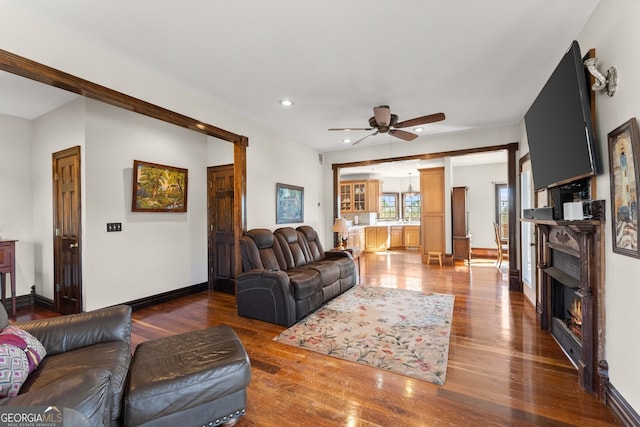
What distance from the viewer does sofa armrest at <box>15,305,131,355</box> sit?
1.72 metres

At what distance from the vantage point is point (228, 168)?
4773 millimetres

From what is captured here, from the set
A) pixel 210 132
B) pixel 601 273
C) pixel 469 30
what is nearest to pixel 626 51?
pixel 469 30

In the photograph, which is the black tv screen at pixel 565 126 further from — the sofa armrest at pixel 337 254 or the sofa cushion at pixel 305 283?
the sofa armrest at pixel 337 254

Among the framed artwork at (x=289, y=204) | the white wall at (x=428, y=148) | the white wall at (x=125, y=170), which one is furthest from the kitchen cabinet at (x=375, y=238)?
the white wall at (x=125, y=170)

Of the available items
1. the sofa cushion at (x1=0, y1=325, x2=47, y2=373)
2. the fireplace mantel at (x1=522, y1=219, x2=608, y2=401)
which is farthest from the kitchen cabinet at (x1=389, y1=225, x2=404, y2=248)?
the sofa cushion at (x1=0, y1=325, x2=47, y2=373)

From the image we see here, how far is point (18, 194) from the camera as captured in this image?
4.05m

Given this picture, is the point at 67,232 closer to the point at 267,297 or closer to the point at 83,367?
the point at 267,297

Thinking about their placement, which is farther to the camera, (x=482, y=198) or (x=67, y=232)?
(x=482, y=198)

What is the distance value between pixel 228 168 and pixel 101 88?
2342mm

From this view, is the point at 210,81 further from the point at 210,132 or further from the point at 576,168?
the point at 576,168

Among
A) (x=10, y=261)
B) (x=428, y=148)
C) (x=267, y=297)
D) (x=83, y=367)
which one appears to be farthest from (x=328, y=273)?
(x=10, y=261)

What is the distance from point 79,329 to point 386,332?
8.57 feet

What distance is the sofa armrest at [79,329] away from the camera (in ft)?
5.65

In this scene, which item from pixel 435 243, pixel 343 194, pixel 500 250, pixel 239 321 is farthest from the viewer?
pixel 343 194
